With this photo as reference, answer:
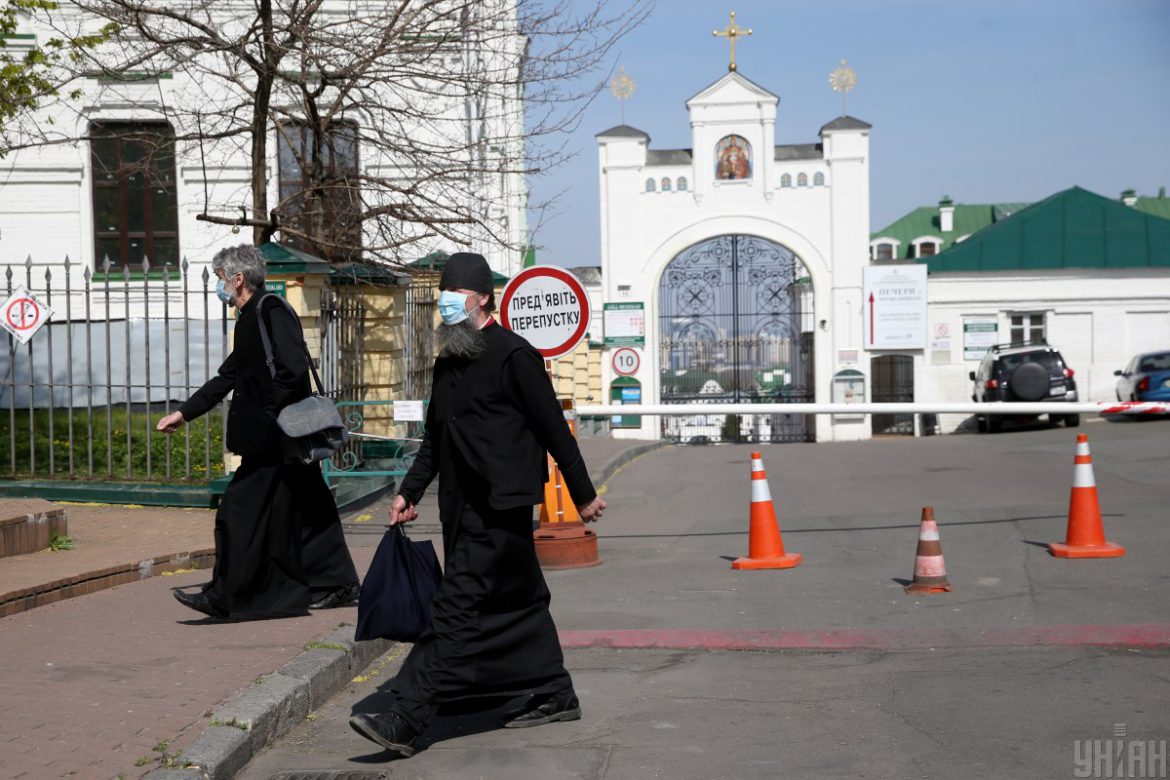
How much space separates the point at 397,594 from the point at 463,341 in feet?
3.48

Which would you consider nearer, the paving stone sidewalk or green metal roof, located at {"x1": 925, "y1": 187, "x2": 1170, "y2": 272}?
the paving stone sidewalk

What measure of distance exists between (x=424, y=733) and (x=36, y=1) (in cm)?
1235

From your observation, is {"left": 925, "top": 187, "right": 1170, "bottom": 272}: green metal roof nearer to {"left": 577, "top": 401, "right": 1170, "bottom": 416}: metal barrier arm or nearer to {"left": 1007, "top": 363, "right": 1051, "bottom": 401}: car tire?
{"left": 1007, "top": 363, "right": 1051, "bottom": 401}: car tire

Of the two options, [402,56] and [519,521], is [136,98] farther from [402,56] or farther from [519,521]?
[519,521]

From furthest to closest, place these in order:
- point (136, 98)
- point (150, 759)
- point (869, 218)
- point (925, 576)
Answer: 1. point (869, 218)
2. point (136, 98)
3. point (925, 576)
4. point (150, 759)

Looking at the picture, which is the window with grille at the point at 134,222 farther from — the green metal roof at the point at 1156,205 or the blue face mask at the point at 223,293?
the green metal roof at the point at 1156,205

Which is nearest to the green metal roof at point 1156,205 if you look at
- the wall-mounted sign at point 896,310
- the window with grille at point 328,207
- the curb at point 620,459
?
the wall-mounted sign at point 896,310

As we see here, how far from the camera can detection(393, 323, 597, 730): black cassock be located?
5.16m

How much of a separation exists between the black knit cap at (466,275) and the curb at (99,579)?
3.72 metres

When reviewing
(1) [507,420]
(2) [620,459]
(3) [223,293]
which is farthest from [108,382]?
(2) [620,459]

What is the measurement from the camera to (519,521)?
210 inches

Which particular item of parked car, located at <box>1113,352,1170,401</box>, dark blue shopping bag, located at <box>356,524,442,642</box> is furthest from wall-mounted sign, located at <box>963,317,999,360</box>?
dark blue shopping bag, located at <box>356,524,442,642</box>

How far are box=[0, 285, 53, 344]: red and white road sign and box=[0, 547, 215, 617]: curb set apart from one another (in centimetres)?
365

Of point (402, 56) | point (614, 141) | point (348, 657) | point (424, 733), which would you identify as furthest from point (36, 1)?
point (614, 141)
